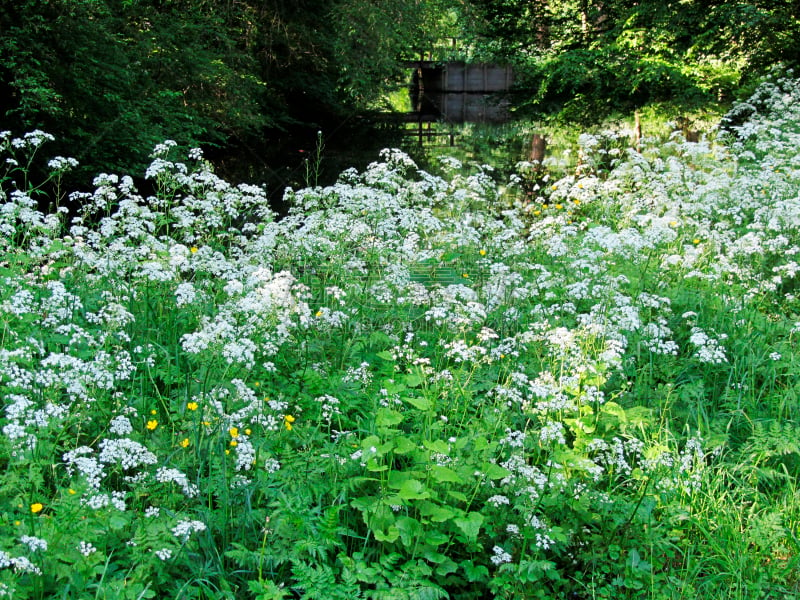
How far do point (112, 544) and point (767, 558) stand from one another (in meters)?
2.73

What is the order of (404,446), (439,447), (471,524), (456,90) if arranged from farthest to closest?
(456,90) → (404,446) → (439,447) → (471,524)

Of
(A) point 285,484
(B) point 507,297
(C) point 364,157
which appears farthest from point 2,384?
(C) point 364,157

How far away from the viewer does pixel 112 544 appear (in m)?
2.49

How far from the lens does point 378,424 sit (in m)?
2.86

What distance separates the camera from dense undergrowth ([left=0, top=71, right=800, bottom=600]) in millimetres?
2520

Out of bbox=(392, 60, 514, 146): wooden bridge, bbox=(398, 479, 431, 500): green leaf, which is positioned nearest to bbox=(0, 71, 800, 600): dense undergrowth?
bbox=(398, 479, 431, 500): green leaf

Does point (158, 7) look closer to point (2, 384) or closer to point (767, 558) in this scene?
point (2, 384)

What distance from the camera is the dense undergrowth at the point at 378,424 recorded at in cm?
252

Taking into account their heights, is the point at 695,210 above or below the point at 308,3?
below

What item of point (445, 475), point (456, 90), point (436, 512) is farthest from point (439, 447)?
point (456, 90)

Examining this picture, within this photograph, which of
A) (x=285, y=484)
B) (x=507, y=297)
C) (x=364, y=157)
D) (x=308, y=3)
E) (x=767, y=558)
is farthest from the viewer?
(x=308, y=3)

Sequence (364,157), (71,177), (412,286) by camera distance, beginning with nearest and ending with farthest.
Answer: (412,286)
(71,177)
(364,157)

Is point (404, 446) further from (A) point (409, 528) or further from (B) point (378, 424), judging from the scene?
(A) point (409, 528)

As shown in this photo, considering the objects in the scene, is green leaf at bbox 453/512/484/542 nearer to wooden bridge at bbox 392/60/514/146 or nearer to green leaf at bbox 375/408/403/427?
green leaf at bbox 375/408/403/427
